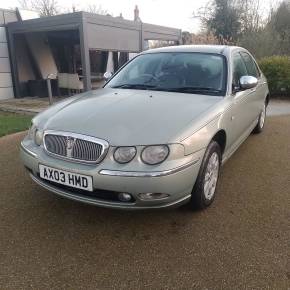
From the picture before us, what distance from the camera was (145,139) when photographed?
2.74m

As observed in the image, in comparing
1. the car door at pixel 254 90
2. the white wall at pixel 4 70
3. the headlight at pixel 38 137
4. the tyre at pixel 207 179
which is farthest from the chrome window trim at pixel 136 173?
the white wall at pixel 4 70

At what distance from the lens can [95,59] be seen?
51.2 ft

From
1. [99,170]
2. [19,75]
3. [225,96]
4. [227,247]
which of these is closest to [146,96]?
[225,96]

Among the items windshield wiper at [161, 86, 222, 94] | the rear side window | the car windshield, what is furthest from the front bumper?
the rear side window

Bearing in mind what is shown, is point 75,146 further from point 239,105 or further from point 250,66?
point 250,66

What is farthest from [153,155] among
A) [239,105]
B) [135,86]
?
[239,105]

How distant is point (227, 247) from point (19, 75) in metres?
11.6

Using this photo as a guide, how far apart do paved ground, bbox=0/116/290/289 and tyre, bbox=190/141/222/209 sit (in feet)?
0.44

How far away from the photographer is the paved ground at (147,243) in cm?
245

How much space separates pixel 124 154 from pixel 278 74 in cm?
1015

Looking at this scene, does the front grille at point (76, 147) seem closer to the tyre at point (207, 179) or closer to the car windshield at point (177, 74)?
the tyre at point (207, 179)

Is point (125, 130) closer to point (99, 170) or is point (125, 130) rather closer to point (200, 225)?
Answer: point (99, 170)

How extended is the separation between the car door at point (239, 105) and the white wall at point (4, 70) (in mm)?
9828

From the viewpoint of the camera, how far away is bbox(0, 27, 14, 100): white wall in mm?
12156
